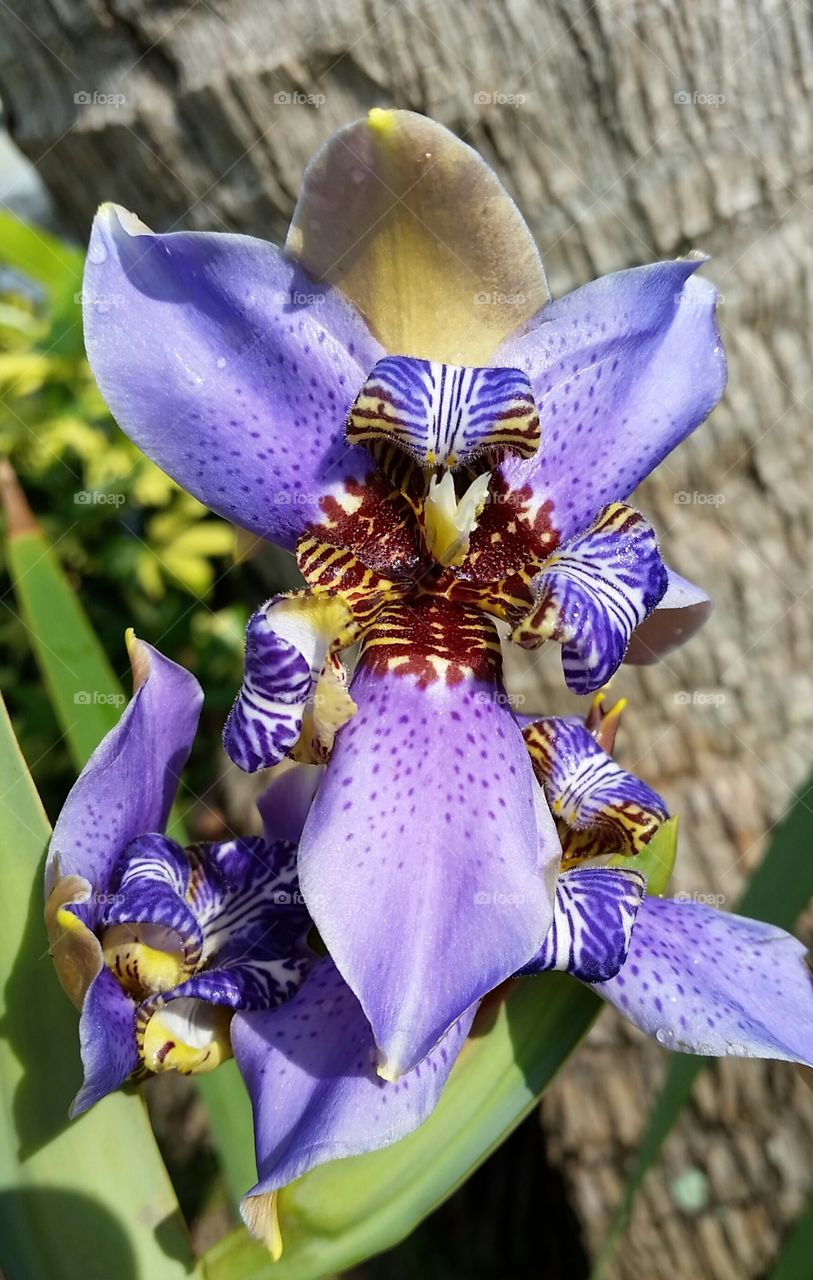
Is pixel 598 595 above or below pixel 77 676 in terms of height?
above

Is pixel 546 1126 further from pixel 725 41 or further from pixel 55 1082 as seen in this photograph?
pixel 725 41

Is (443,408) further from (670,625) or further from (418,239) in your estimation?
(670,625)

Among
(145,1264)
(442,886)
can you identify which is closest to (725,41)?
(442,886)

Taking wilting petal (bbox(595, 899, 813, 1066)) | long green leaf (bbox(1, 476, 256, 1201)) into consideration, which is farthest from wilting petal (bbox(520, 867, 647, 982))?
long green leaf (bbox(1, 476, 256, 1201))

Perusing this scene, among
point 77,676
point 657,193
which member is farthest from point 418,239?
point 657,193

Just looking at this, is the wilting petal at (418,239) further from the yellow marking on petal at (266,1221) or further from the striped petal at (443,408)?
the yellow marking on petal at (266,1221)

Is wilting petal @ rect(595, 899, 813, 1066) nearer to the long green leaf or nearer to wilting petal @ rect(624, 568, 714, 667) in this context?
wilting petal @ rect(624, 568, 714, 667)
